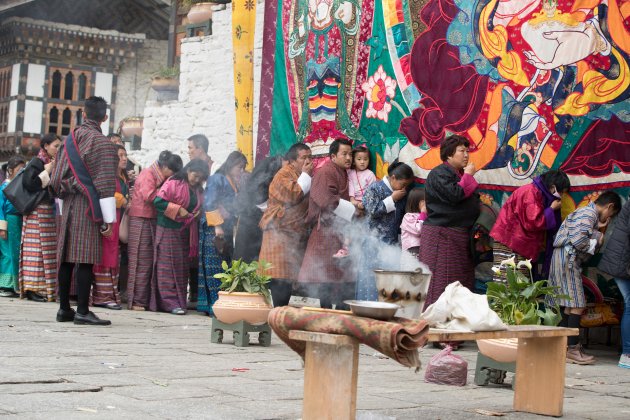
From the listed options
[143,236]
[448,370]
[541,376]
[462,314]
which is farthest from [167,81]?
[462,314]

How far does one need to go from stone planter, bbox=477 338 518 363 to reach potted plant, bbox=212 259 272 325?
6.50ft

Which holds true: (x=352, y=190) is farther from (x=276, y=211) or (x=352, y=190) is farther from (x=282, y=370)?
(x=282, y=370)

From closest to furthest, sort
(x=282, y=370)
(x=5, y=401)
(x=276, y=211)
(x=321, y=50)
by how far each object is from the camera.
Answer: (x=5, y=401) < (x=282, y=370) < (x=276, y=211) < (x=321, y=50)

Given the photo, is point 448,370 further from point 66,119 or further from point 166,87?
point 66,119

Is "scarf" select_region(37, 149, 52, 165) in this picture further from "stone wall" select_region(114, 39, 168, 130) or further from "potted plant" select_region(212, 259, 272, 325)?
"stone wall" select_region(114, 39, 168, 130)

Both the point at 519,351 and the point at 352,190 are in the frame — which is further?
the point at 352,190

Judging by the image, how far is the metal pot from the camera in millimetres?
4355

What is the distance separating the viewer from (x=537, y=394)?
15.7 feet

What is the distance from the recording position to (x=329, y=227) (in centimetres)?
804

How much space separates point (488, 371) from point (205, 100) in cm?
748

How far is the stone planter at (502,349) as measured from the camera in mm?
5349

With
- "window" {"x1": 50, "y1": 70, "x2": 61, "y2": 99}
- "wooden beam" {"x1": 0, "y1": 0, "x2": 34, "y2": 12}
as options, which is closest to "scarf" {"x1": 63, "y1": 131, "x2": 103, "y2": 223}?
"wooden beam" {"x1": 0, "y1": 0, "x2": 34, "y2": 12}

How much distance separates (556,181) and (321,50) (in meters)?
3.07

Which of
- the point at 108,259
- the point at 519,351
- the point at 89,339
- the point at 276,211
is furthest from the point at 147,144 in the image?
the point at 519,351
